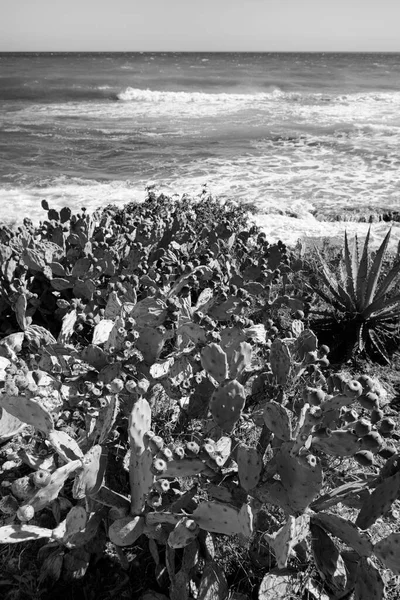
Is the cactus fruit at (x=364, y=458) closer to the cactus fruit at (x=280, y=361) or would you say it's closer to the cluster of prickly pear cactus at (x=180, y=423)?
the cluster of prickly pear cactus at (x=180, y=423)

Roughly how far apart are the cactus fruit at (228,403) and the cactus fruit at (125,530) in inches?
17.8

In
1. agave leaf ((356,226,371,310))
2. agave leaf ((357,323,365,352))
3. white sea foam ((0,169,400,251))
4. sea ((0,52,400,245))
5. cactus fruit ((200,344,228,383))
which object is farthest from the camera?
sea ((0,52,400,245))

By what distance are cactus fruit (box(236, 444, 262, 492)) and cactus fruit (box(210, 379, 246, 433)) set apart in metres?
0.15

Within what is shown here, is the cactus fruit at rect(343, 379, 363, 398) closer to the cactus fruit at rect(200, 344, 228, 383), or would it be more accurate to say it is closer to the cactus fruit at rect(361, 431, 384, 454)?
the cactus fruit at rect(361, 431, 384, 454)

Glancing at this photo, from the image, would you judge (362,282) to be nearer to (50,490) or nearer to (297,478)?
(297,478)

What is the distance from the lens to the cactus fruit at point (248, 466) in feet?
5.56

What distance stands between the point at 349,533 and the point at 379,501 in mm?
148

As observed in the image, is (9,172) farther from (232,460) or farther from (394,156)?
(232,460)

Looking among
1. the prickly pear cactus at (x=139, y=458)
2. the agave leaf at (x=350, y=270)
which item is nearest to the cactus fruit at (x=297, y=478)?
the prickly pear cactus at (x=139, y=458)

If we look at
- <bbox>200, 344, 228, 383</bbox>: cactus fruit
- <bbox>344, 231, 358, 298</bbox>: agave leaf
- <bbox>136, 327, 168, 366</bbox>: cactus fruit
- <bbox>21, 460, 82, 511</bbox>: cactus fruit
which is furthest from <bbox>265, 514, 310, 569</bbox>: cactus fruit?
<bbox>344, 231, 358, 298</bbox>: agave leaf

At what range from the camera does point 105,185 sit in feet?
32.1

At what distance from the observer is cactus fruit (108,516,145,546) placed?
1691 mm

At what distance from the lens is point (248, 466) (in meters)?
1.71

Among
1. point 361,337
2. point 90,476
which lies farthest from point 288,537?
point 361,337
